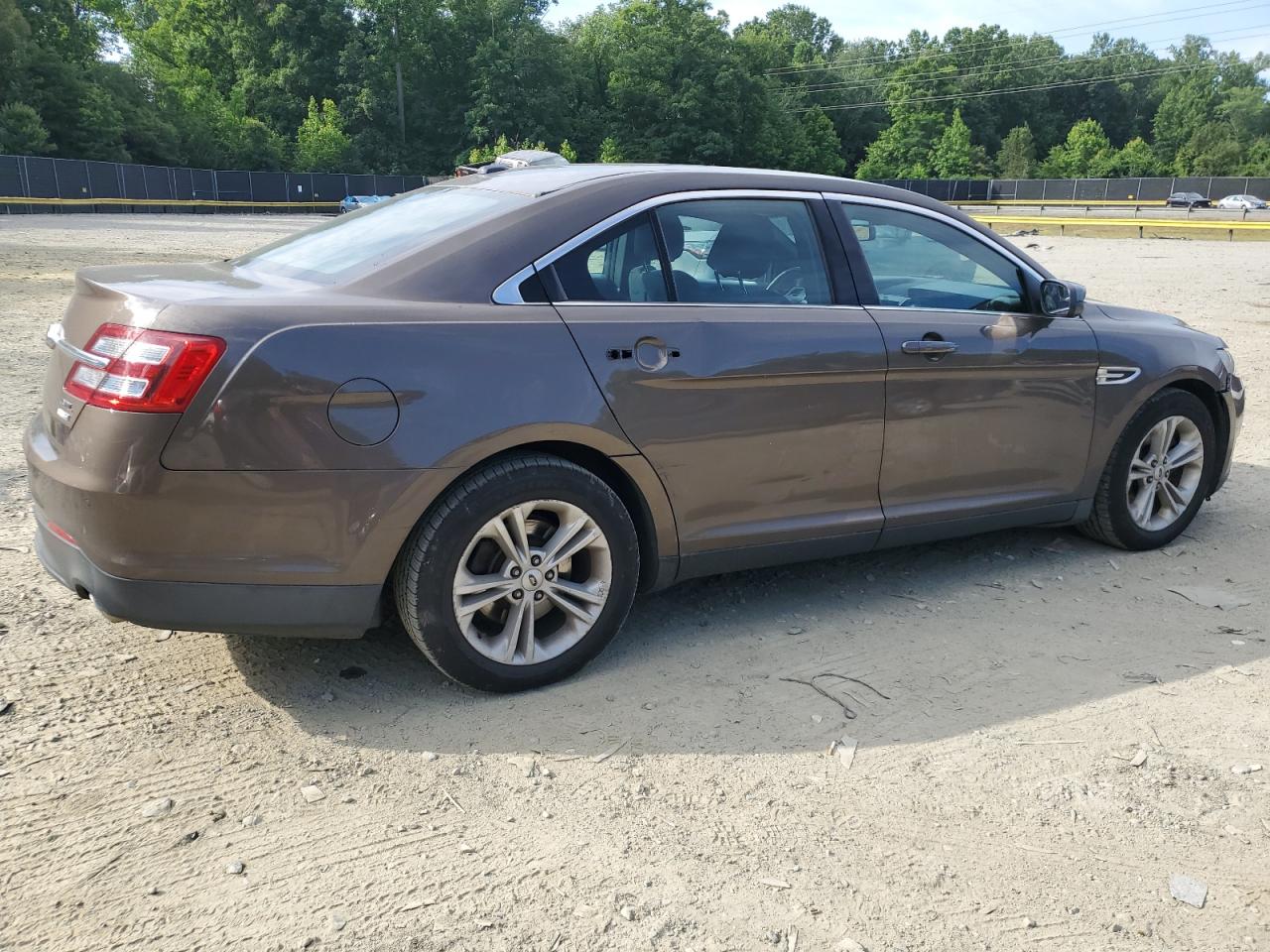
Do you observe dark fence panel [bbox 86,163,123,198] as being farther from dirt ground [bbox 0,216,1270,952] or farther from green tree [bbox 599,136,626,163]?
dirt ground [bbox 0,216,1270,952]

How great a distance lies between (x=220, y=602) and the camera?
2998mm

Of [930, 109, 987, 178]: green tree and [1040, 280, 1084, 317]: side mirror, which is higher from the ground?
[930, 109, 987, 178]: green tree

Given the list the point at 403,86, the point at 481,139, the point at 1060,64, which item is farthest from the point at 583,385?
the point at 1060,64

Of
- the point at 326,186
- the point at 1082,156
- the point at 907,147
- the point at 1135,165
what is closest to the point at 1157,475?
the point at 326,186

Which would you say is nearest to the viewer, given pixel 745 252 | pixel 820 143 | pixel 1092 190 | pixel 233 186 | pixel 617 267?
pixel 617 267

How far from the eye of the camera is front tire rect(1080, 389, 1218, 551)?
4.88 m

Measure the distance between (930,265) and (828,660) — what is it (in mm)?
1699

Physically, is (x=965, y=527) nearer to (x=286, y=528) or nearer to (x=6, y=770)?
(x=286, y=528)

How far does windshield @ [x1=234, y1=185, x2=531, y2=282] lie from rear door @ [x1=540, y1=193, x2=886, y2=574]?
414 millimetres

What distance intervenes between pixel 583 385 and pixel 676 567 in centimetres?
79

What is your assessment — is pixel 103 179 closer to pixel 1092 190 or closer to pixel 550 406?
pixel 550 406

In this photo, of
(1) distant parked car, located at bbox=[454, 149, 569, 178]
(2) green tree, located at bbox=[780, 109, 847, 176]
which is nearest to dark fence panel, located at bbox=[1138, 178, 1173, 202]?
(2) green tree, located at bbox=[780, 109, 847, 176]

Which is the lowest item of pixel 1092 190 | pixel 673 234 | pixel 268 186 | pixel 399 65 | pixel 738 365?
pixel 738 365

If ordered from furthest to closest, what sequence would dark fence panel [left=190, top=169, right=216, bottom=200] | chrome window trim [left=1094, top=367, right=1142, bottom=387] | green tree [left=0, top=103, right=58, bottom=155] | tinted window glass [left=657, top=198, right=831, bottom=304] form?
1. dark fence panel [left=190, top=169, right=216, bottom=200]
2. green tree [left=0, top=103, right=58, bottom=155]
3. chrome window trim [left=1094, top=367, right=1142, bottom=387]
4. tinted window glass [left=657, top=198, right=831, bottom=304]
